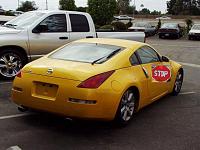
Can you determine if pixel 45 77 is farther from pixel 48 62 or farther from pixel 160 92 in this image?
pixel 160 92

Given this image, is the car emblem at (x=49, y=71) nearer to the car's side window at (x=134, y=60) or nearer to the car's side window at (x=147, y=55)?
the car's side window at (x=134, y=60)

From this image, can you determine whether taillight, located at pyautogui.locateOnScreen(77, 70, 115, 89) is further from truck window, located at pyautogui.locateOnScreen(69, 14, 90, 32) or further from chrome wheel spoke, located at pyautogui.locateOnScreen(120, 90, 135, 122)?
truck window, located at pyautogui.locateOnScreen(69, 14, 90, 32)

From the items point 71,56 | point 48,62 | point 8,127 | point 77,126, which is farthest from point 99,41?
point 8,127

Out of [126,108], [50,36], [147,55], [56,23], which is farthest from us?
[56,23]

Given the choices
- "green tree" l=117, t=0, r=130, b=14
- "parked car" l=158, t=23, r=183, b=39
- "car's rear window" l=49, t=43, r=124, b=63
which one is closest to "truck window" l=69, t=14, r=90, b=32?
"car's rear window" l=49, t=43, r=124, b=63

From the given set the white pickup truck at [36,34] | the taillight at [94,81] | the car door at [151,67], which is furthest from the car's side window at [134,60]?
the white pickup truck at [36,34]

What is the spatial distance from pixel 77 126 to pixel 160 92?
214cm

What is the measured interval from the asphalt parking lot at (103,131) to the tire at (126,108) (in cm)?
13

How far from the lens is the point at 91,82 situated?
19.0 feet

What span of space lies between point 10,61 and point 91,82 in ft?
16.0

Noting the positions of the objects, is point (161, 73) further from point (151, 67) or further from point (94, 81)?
point (94, 81)

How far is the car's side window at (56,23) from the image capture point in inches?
425

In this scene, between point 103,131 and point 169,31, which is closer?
point 103,131

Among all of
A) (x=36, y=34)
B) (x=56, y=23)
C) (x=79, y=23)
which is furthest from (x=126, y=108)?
(x=79, y=23)
